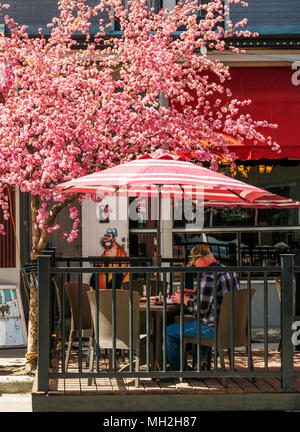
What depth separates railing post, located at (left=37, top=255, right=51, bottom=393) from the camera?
20.7 ft

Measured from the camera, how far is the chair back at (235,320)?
668 centimetres

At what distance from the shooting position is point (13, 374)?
866 cm

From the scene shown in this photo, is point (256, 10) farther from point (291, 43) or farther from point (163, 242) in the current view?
point (163, 242)

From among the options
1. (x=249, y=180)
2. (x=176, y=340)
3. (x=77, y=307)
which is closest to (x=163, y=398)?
(x=176, y=340)

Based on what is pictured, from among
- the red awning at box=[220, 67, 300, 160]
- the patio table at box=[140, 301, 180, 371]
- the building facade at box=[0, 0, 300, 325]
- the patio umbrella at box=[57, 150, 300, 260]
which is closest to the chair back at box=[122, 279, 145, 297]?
the patio umbrella at box=[57, 150, 300, 260]

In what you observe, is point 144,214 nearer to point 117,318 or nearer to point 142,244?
point 142,244

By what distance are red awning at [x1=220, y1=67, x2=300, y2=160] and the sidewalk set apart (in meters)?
5.10

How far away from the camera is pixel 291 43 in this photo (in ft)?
39.6

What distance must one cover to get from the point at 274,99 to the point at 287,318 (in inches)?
256

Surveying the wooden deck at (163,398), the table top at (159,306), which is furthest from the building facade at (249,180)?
the wooden deck at (163,398)

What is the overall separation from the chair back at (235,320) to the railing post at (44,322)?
5.44 ft

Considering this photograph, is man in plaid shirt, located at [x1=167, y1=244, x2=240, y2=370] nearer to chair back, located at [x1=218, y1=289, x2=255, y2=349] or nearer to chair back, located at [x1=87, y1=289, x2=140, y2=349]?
chair back, located at [x1=218, y1=289, x2=255, y2=349]

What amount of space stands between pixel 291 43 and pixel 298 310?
17.2 feet

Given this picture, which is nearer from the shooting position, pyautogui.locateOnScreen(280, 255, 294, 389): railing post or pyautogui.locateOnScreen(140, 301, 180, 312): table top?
pyautogui.locateOnScreen(280, 255, 294, 389): railing post
